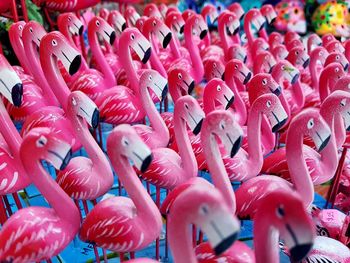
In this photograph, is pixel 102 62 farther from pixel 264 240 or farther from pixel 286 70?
pixel 264 240

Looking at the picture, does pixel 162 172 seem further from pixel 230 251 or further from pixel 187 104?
pixel 230 251

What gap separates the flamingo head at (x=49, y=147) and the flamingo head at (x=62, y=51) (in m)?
0.64

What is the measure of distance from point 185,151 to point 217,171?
0.23 meters

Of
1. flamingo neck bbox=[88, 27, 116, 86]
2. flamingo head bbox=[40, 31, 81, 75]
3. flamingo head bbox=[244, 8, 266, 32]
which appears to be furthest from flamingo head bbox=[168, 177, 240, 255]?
flamingo head bbox=[244, 8, 266, 32]

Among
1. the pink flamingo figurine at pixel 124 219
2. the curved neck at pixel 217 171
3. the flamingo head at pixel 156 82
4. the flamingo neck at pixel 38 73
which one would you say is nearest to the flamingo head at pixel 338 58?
the flamingo head at pixel 156 82

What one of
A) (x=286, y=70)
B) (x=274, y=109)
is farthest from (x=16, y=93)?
(x=286, y=70)

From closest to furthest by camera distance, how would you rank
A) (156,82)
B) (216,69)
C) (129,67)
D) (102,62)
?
(156,82)
(129,67)
(216,69)
(102,62)

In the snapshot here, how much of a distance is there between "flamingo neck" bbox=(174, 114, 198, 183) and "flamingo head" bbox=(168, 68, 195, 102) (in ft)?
1.60

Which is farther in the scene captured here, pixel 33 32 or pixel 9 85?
pixel 33 32

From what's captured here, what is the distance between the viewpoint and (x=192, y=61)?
3.00m

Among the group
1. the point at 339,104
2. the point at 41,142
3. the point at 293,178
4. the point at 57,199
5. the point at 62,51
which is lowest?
the point at 293,178

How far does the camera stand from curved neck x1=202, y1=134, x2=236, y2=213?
62.4 inches

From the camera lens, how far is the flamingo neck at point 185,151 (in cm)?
180

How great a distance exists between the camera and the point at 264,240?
1170mm
